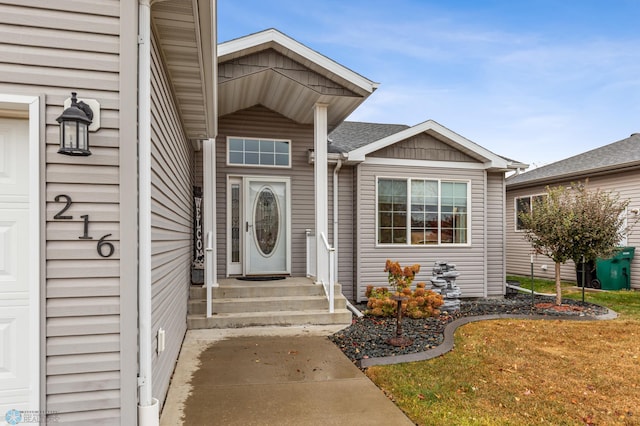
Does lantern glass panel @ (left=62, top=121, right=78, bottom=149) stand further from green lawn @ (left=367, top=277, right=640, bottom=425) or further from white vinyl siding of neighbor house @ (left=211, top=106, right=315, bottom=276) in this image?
white vinyl siding of neighbor house @ (left=211, top=106, right=315, bottom=276)

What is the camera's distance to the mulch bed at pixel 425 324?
4.49 meters

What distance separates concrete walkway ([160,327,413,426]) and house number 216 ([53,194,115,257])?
1.42 meters

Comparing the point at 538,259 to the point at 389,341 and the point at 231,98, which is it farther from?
the point at 231,98

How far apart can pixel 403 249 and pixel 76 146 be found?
658 cm

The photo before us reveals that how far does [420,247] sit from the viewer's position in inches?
309

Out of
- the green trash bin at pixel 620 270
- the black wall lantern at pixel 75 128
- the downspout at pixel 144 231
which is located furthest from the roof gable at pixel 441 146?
the black wall lantern at pixel 75 128

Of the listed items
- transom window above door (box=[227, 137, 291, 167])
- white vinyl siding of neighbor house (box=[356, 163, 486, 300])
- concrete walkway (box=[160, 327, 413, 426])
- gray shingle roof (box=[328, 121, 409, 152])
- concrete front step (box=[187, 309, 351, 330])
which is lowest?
concrete walkway (box=[160, 327, 413, 426])

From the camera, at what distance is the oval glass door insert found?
7215 mm

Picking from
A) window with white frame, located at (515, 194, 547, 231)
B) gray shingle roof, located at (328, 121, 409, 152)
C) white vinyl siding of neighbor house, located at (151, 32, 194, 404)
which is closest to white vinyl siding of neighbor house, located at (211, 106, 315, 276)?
gray shingle roof, located at (328, 121, 409, 152)

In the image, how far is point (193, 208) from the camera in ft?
20.6

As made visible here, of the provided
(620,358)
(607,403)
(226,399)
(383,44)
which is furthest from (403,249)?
(383,44)

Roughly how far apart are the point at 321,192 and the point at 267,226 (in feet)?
5.44

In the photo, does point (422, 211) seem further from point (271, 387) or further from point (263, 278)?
point (271, 387)

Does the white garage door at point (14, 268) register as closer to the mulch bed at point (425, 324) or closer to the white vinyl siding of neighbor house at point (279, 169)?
the mulch bed at point (425, 324)
